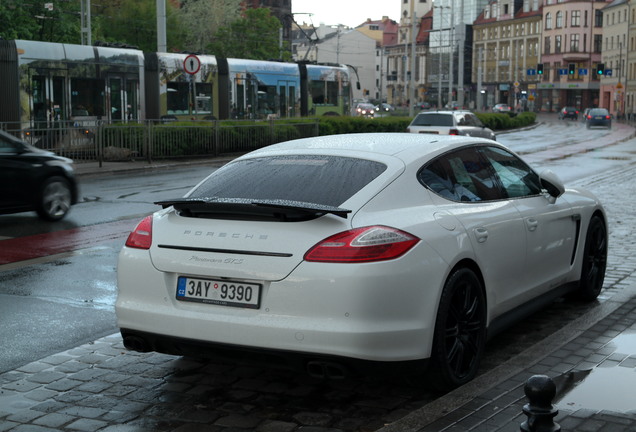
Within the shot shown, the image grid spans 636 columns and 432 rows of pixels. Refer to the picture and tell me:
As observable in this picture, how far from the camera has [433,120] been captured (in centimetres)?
3139

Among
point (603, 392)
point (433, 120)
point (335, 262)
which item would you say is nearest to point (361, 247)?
point (335, 262)

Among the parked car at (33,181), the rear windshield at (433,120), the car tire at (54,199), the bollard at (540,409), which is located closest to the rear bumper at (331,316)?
the bollard at (540,409)

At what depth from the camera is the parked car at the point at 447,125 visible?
30.3 metres

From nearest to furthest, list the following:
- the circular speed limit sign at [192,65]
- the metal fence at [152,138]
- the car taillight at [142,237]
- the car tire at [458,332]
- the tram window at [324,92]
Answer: the car tire at [458,332] → the car taillight at [142,237] → the metal fence at [152,138] → the circular speed limit sign at [192,65] → the tram window at [324,92]

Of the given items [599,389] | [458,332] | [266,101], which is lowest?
[599,389]

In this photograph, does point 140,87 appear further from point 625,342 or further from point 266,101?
point 625,342

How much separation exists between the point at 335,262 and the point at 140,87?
90.6ft

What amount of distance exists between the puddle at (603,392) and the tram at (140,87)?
1928 cm

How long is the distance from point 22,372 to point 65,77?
23.6 metres

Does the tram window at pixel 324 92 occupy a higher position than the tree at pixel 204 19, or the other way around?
the tree at pixel 204 19

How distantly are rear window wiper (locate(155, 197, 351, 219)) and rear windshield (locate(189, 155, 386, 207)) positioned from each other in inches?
9.3

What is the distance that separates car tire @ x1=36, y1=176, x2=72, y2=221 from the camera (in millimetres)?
13211

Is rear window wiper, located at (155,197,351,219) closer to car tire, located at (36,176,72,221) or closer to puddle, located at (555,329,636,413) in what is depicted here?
puddle, located at (555,329,636,413)

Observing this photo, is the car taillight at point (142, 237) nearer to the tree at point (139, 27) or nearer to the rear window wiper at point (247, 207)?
the rear window wiper at point (247, 207)
